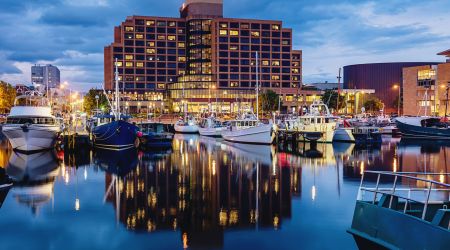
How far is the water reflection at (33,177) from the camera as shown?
2336 cm

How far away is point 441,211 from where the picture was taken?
1135 centimetres

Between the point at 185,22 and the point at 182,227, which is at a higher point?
the point at 185,22

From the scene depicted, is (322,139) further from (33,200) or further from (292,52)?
(292,52)

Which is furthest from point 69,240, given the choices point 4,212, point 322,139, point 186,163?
point 322,139

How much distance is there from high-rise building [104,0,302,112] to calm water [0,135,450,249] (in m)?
140

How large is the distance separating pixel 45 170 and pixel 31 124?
13.7 m

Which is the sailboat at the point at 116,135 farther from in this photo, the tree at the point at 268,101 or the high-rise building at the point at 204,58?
the high-rise building at the point at 204,58

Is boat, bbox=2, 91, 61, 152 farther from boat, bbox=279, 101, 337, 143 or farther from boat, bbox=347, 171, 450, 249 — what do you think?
boat, bbox=347, 171, 450, 249

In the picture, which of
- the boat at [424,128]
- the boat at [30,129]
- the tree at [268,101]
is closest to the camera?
the boat at [30,129]

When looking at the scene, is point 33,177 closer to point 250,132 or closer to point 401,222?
point 401,222

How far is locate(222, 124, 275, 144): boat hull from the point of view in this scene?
59.5 m

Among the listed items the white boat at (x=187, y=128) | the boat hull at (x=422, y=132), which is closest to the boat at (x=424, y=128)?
the boat hull at (x=422, y=132)

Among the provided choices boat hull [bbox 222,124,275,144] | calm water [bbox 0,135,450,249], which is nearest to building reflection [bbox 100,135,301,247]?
calm water [bbox 0,135,450,249]

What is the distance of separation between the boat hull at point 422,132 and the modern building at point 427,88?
127ft
